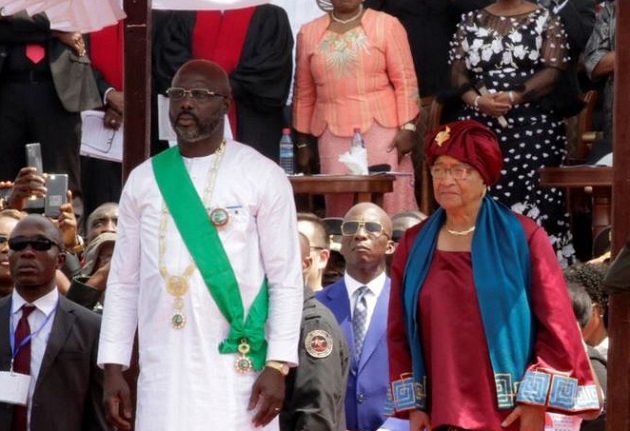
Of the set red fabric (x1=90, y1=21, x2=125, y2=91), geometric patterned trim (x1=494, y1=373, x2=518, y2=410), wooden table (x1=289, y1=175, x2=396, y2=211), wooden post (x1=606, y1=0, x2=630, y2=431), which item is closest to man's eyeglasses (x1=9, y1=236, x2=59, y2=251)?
geometric patterned trim (x1=494, y1=373, x2=518, y2=410)

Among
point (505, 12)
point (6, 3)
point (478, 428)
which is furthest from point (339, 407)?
point (505, 12)

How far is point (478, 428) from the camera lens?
7.93 m

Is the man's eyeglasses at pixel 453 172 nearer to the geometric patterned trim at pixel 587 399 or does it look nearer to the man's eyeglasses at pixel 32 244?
the geometric patterned trim at pixel 587 399

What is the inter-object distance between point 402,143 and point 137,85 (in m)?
4.81

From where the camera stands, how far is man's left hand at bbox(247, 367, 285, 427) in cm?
779

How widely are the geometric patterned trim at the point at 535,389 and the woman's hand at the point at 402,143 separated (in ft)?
19.1

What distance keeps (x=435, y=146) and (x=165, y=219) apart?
1.19 meters

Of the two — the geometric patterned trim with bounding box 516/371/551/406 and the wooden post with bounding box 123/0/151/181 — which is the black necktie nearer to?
the wooden post with bounding box 123/0/151/181

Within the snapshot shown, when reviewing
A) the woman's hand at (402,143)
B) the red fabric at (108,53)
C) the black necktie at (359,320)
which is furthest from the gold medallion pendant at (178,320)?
the red fabric at (108,53)

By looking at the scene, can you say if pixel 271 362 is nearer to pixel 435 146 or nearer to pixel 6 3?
pixel 435 146

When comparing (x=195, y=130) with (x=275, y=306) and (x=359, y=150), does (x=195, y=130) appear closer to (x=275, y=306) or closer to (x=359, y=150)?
(x=275, y=306)

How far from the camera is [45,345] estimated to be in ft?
30.0

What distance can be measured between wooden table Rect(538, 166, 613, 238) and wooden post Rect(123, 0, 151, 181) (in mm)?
4138

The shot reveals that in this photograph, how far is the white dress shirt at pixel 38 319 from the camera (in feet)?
29.9
